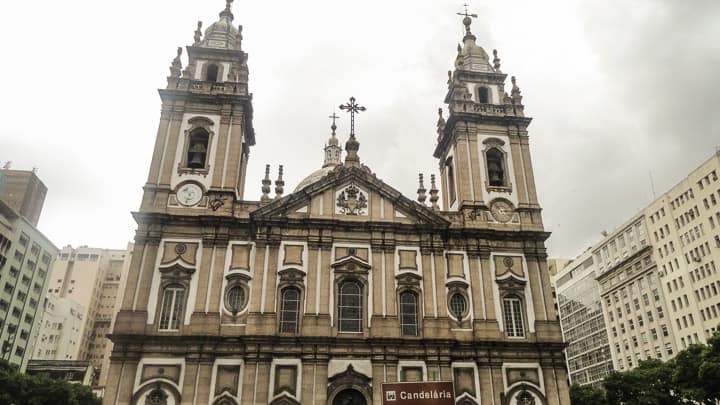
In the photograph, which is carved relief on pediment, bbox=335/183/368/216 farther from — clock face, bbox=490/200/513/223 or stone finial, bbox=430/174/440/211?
clock face, bbox=490/200/513/223

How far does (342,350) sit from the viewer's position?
22.1m

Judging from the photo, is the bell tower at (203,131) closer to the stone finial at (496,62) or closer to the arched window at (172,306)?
the arched window at (172,306)

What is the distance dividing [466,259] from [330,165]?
2352cm

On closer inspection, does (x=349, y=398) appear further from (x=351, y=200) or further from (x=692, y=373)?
(x=692, y=373)

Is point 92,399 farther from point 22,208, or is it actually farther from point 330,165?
point 22,208

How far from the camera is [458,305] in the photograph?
2397 cm

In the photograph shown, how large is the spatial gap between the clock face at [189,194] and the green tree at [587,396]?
25.4 meters

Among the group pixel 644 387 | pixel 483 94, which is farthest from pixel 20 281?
pixel 644 387

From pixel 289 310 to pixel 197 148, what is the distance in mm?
9050

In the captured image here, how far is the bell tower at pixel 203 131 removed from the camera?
2498 centimetres

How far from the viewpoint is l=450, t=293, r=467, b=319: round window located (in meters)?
23.7

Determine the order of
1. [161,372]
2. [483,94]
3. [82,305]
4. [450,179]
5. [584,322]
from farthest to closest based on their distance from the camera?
[82,305] → [584,322] → [483,94] → [450,179] → [161,372]

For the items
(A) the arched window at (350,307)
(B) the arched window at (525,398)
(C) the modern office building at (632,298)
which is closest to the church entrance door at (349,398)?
(A) the arched window at (350,307)

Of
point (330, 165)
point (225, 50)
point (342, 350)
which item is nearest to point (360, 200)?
point (342, 350)
